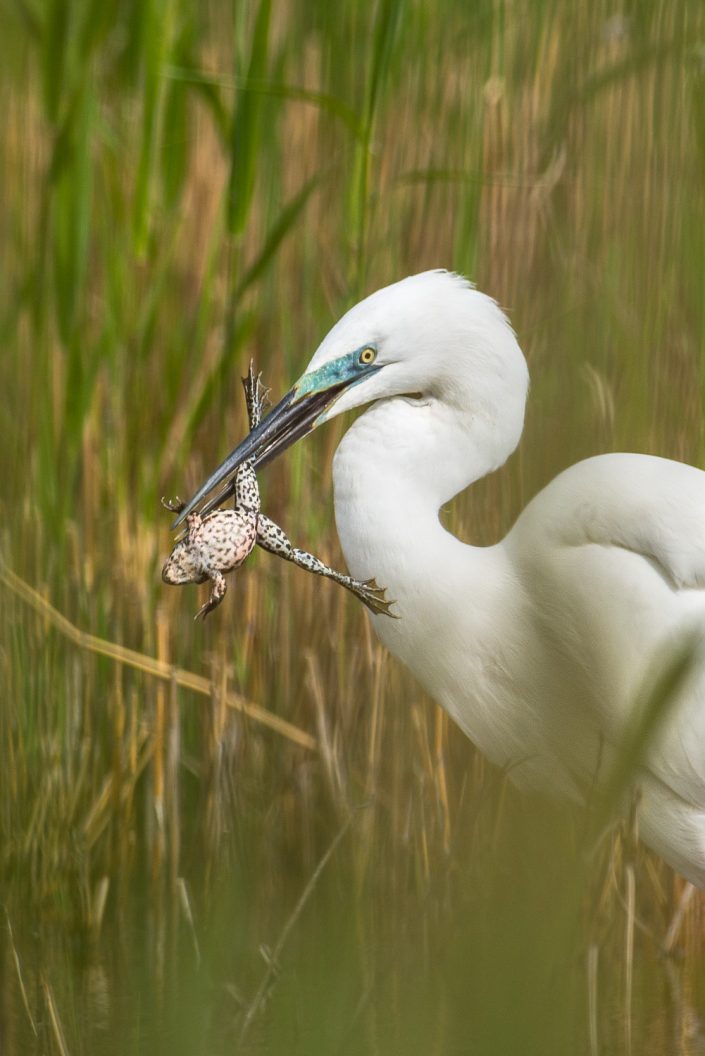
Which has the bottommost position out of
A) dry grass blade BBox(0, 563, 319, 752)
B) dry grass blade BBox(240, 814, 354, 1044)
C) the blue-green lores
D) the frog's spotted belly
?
dry grass blade BBox(240, 814, 354, 1044)

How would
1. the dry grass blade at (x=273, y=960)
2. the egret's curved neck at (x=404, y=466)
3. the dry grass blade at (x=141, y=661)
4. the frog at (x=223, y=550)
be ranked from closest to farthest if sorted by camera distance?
1. the frog at (x=223, y=550)
2. the dry grass blade at (x=273, y=960)
3. the egret's curved neck at (x=404, y=466)
4. the dry grass blade at (x=141, y=661)

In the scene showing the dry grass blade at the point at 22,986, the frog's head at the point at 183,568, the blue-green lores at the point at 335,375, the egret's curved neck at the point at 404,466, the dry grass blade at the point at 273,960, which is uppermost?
the blue-green lores at the point at 335,375

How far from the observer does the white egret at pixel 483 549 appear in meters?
1.05

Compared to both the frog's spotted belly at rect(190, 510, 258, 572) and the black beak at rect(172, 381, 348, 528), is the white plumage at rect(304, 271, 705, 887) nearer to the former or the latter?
the black beak at rect(172, 381, 348, 528)

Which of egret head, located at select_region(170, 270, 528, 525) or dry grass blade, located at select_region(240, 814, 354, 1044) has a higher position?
egret head, located at select_region(170, 270, 528, 525)

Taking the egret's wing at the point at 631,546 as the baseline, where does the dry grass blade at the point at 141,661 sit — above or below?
below

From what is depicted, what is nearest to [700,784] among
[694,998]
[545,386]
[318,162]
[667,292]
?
[694,998]

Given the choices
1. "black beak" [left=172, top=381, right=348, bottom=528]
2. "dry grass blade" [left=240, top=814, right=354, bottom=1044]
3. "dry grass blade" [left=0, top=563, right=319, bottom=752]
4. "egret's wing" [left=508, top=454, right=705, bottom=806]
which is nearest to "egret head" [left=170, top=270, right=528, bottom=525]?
"black beak" [left=172, top=381, right=348, bottom=528]

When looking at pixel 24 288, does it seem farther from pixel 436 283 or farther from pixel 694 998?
pixel 694 998

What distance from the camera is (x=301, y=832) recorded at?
1.61 meters

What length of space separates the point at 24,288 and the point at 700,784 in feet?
2.68

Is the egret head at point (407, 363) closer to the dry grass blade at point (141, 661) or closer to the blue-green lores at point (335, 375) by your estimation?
the blue-green lores at point (335, 375)

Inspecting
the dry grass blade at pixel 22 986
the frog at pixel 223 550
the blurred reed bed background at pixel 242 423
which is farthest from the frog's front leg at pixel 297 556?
the dry grass blade at pixel 22 986

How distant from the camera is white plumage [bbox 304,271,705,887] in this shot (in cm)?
108
